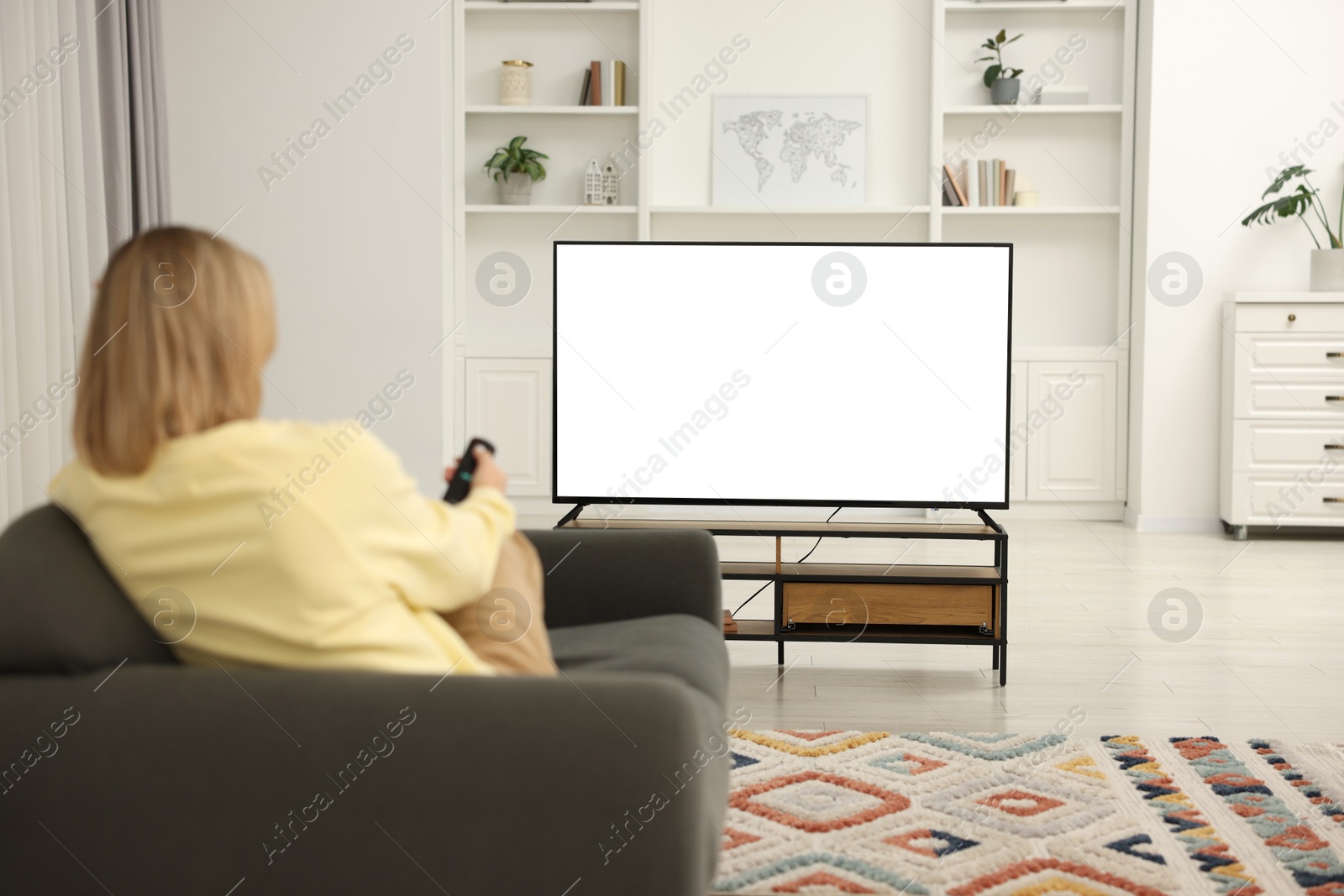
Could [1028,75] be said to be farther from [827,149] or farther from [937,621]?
[937,621]

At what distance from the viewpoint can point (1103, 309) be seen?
546 cm

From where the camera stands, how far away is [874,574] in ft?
8.91

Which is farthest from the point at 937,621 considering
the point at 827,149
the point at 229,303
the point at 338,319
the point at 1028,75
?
the point at 1028,75

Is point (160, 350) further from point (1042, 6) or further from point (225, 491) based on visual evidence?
point (1042, 6)

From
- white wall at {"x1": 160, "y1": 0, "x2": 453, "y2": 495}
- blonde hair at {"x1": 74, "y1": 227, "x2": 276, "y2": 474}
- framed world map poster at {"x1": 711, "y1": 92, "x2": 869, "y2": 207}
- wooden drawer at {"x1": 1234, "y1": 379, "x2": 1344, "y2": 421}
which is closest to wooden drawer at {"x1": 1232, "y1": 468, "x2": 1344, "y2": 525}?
wooden drawer at {"x1": 1234, "y1": 379, "x2": 1344, "y2": 421}

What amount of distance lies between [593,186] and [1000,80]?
6.59 feet

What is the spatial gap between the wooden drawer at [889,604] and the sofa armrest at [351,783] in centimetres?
168

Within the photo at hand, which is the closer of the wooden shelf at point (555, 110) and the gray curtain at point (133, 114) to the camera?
the gray curtain at point (133, 114)

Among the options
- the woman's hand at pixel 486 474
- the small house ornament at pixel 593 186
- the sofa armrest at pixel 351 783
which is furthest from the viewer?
the small house ornament at pixel 593 186

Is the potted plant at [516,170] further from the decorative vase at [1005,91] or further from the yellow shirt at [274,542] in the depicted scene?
the yellow shirt at [274,542]

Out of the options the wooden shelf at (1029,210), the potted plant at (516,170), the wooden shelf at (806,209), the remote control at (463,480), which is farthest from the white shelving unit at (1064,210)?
the remote control at (463,480)

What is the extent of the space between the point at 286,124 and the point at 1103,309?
3.92 m

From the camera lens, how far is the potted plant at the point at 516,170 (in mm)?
5230

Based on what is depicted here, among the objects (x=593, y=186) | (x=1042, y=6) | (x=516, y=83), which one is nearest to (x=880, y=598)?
(x=593, y=186)
